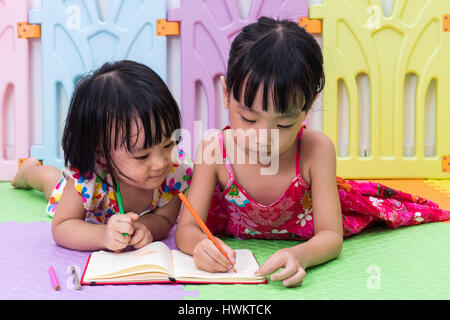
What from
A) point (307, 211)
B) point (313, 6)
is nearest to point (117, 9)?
point (313, 6)

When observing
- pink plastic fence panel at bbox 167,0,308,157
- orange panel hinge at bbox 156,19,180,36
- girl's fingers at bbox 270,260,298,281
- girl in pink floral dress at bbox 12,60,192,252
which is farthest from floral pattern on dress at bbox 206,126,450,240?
orange panel hinge at bbox 156,19,180,36

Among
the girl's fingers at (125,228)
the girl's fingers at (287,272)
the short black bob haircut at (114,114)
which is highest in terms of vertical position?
the short black bob haircut at (114,114)

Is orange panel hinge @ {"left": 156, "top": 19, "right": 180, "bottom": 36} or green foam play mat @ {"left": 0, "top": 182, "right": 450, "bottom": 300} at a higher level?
orange panel hinge @ {"left": 156, "top": 19, "right": 180, "bottom": 36}

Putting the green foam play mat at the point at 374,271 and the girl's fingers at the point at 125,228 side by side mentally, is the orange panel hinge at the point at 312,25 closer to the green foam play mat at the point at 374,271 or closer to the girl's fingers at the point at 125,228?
the green foam play mat at the point at 374,271

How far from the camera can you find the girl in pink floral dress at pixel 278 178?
0.89 m

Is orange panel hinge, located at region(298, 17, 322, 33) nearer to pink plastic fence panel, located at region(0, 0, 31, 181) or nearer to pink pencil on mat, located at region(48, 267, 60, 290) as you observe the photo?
pink plastic fence panel, located at region(0, 0, 31, 181)

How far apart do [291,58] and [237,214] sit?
1.07ft

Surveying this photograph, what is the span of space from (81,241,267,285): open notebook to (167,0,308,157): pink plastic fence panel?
876 mm

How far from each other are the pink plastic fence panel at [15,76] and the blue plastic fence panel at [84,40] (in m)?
0.06

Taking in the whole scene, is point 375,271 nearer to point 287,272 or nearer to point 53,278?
point 287,272

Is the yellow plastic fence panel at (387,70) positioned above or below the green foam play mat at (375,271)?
above

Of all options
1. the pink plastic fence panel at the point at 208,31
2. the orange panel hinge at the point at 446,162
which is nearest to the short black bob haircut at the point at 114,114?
the pink plastic fence panel at the point at 208,31

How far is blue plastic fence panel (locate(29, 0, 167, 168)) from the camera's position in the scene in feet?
5.85
